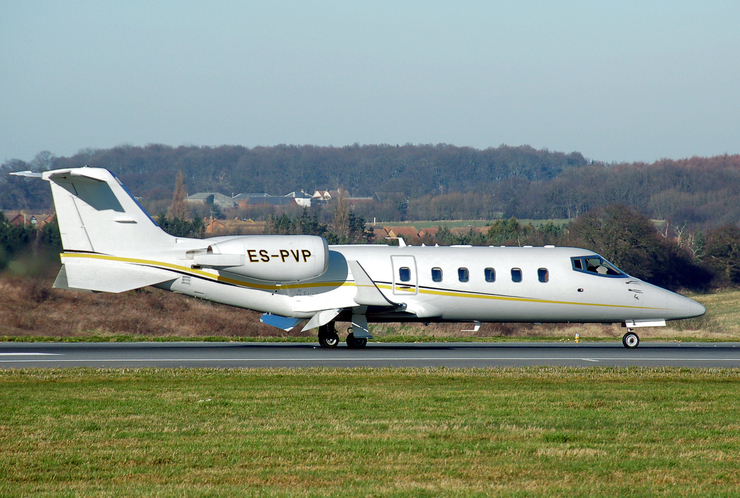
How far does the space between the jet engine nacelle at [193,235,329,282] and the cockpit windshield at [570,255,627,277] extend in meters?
8.82

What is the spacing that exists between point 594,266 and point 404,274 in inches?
268

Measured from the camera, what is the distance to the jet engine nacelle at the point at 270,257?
24844 mm

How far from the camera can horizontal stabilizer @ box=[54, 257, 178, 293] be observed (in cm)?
2425

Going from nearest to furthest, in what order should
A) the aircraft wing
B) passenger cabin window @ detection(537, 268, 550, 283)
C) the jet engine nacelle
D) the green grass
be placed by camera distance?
the green grass, the jet engine nacelle, the aircraft wing, passenger cabin window @ detection(537, 268, 550, 283)

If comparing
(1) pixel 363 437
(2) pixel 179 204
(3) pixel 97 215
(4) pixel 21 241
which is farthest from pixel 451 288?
(2) pixel 179 204

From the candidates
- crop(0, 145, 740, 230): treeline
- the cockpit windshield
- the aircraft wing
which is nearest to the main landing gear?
the aircraft wing

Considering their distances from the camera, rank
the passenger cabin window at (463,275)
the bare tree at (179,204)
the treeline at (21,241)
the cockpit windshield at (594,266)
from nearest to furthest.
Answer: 1. the passenger cabin window at (463,275)
2. the cockpit windshield at (594,266)
3. the treeline at (21,241)
4. the bare tree at (179,204)

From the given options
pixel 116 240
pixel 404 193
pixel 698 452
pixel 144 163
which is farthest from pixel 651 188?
pixel 698 452

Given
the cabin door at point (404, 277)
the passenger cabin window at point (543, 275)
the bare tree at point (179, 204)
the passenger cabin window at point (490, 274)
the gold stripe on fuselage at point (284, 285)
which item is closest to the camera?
the gold stripe on fuselage at point (284, 285)

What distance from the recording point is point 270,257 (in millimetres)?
25109

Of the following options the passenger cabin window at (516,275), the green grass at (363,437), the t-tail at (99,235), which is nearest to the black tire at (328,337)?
the t-tail at (99,235)

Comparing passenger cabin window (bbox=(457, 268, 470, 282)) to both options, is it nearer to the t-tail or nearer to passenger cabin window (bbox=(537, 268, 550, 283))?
passenger cabin window (bbox=(537, 268, 550, 283))

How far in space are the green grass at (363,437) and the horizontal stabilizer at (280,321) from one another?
8.33m

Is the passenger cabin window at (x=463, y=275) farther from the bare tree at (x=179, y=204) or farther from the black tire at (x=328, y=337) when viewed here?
the bare tree at (x=179, y=204)
